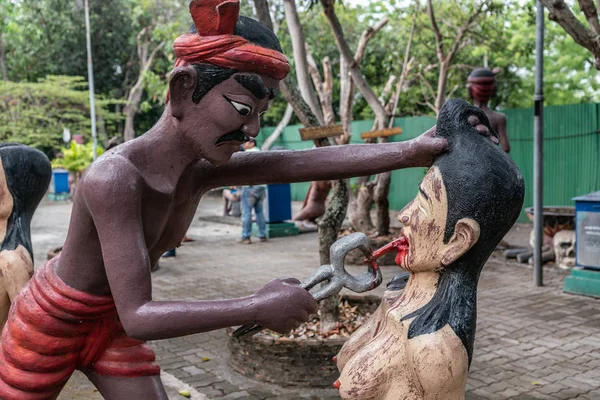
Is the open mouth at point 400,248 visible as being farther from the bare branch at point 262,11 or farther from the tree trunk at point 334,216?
the bare branch at point 262,11

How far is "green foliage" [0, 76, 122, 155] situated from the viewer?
17.8 m

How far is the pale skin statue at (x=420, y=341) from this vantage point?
200 cm

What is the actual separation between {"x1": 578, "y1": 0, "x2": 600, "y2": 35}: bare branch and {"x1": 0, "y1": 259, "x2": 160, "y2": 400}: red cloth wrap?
12.4ft

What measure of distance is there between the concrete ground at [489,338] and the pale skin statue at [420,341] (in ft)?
5.56

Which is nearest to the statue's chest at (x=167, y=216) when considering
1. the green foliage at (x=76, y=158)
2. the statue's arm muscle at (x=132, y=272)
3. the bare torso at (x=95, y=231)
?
the bare torso at (x=95, y=231)

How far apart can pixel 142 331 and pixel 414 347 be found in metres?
0.93

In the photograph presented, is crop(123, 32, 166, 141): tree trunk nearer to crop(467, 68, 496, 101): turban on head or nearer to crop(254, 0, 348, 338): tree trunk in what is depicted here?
crop(467, 68, 496, 101): turban on head

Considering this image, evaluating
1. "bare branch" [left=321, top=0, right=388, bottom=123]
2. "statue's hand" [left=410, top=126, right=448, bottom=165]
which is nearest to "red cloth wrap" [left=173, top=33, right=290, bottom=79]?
"statue's hand" [left=410, top=126, right=448, bottom=165]

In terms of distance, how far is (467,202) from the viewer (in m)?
1.99

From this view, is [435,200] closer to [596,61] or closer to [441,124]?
[441,124]

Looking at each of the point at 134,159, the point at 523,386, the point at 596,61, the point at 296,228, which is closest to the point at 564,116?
the point at 296,228

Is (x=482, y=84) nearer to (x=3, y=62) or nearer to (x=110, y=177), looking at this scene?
(x=110, y=177)

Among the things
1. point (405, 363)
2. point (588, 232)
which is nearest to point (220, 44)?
point (405, 363)

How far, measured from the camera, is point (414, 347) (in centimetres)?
203
